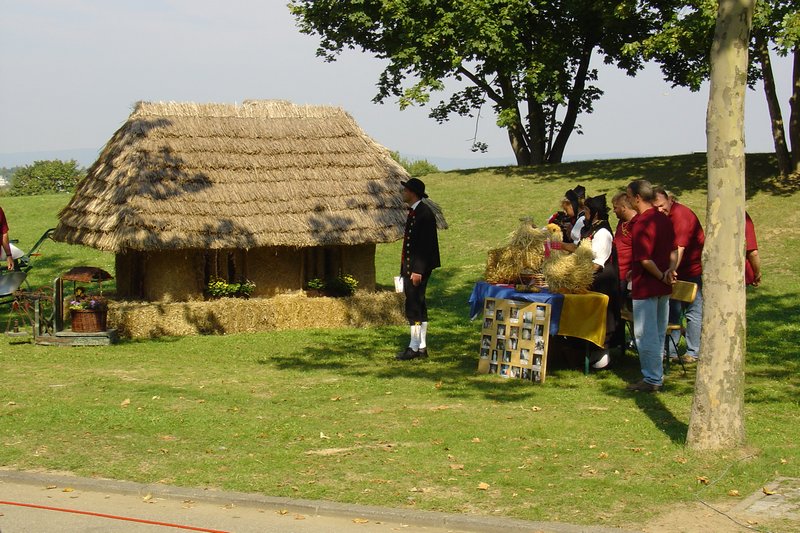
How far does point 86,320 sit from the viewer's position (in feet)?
50.4

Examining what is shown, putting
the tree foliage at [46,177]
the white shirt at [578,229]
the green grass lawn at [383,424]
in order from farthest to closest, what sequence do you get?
the tree foliage at [46,177]
the white shirt at [578,229]
the green grass lawn at [383,424]

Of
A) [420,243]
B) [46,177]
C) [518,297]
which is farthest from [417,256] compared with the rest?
[46,177]

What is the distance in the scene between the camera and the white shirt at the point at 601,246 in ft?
40.6

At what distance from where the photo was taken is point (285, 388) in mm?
12000

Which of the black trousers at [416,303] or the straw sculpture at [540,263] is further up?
the straw sculpture at [540,263]

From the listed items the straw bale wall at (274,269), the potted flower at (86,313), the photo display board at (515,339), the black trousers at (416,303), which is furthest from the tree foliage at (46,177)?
the photo display board at (515,339)

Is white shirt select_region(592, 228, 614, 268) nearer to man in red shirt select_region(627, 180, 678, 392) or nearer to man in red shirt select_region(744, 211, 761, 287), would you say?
man in red shirt select_region(627, 180, 678, 392)

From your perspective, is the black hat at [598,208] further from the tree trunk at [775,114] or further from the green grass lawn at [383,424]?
the tree trunk at [775,114]

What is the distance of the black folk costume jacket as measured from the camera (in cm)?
1390

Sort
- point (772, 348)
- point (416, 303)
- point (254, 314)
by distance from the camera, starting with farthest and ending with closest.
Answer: point (254, 314), point (772, 348), point (416, 303)

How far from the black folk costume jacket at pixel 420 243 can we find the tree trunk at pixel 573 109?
23.9m

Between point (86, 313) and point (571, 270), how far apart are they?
24.3 ft

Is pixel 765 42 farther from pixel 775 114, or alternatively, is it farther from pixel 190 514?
pixel 190 514

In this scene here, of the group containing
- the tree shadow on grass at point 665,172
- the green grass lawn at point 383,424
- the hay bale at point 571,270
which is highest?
the tree shadow on grass at point 665,172
